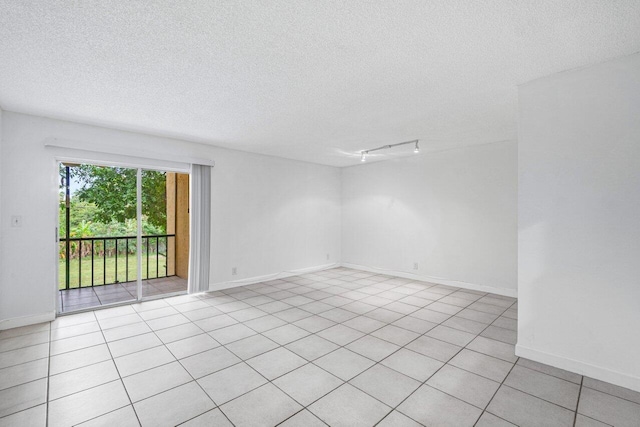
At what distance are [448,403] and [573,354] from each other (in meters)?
1.29

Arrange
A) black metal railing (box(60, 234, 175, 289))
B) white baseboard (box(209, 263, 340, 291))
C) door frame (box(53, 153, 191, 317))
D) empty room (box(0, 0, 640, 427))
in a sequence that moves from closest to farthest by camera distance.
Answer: empty room (box(0, 0, 640, 427)) < door frame (box(53, 153, 191, 317)) < black metal railing (box(60, 234, 175, 289)) < white baseboard (box(209, 263, 340, 291))

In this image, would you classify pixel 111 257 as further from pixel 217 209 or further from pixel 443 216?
pixel 443 216

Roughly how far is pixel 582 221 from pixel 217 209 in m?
4.78

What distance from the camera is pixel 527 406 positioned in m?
2.00

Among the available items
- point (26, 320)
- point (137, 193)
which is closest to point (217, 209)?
point (137, 193)

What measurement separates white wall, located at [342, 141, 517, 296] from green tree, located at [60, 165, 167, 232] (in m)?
4.29

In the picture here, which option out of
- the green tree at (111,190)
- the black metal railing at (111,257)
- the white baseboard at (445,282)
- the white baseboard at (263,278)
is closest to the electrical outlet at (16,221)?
the green tree at (111,190)

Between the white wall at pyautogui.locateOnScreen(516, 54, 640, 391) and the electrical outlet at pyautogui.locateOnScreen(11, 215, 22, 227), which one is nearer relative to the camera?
the white wall at pyautogui.locateOnScreen(516, 54, 640, 391)

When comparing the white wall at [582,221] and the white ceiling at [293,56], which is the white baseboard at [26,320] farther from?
the white wall at [582,221]

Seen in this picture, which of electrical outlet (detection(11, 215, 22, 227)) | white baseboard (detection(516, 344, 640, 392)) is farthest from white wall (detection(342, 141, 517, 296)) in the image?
electrical outlet (detection(11, 215, 22, 227))

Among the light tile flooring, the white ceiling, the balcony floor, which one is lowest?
the light tile flooring

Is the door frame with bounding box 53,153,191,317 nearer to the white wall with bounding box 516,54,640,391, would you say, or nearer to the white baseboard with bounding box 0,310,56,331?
the white baseboard with bounding box 0,310,56,331

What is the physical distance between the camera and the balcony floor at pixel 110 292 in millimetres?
4137

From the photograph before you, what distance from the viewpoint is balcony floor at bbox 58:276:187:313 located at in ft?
13.6
